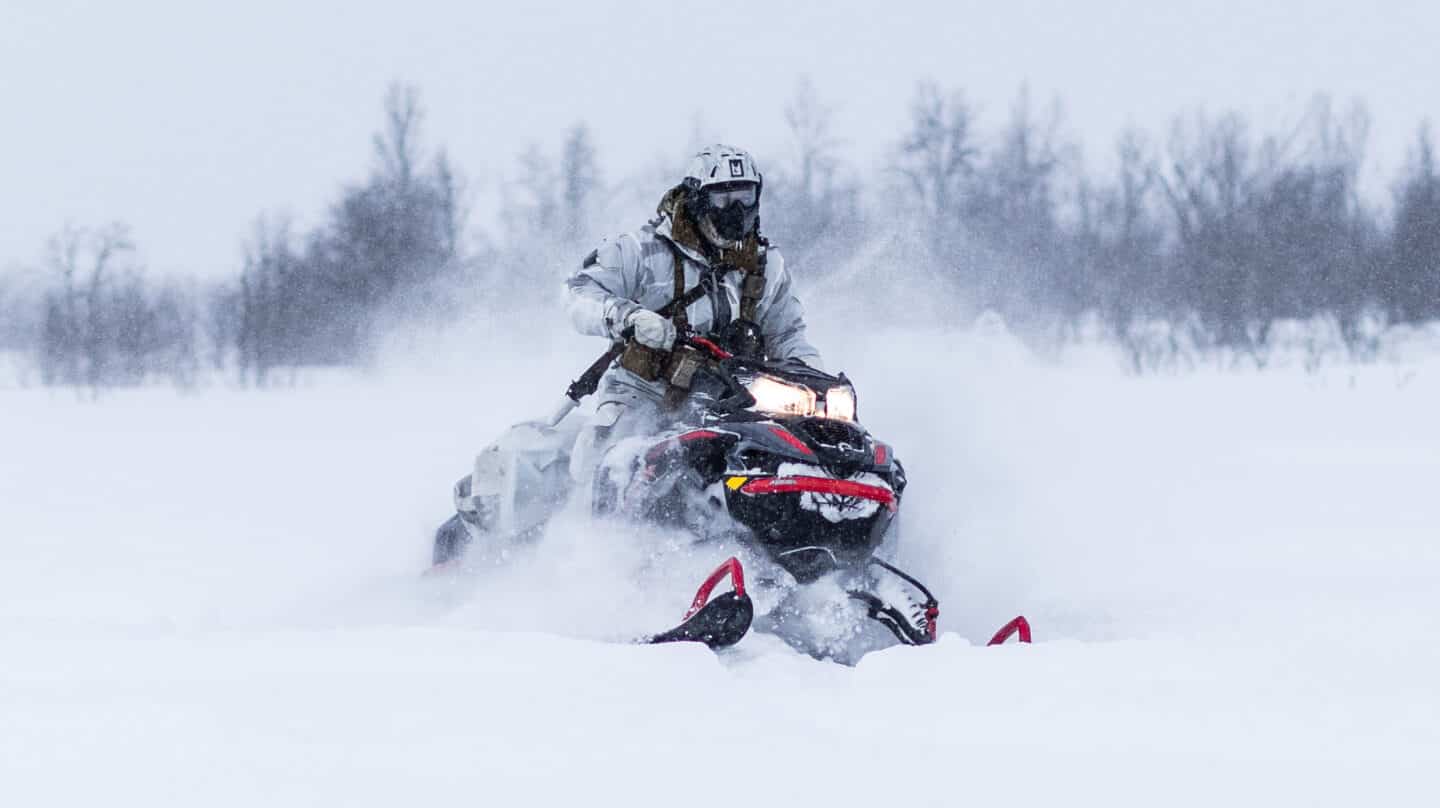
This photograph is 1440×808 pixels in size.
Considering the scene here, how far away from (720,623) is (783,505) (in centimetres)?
49

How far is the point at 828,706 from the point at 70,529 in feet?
23.0

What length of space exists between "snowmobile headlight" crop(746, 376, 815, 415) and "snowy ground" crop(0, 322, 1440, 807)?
65 centimetres

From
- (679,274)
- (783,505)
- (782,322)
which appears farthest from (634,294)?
(783,505)

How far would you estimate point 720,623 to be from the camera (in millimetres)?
4020

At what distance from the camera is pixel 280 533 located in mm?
8992

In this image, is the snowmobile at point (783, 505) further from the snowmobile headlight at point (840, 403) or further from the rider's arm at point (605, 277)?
the rider's arm at point (605, 277)

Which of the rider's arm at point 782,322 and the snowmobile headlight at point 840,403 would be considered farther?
the rider's arm at point 782,322

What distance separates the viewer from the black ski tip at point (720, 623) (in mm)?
4020

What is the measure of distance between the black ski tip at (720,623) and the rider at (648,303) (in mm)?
1326

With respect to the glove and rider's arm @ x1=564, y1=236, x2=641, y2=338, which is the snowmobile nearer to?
the glove

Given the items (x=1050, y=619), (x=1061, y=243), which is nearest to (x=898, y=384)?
(x=1050, y=619)

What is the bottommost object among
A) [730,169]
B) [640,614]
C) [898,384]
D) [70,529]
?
[70,529]

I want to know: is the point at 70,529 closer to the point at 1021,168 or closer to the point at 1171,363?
the point at 1171,363

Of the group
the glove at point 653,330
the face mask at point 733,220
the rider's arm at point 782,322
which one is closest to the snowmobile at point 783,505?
the glove at point 653,330
